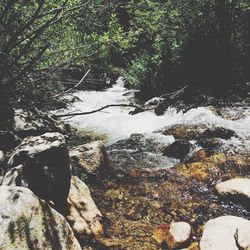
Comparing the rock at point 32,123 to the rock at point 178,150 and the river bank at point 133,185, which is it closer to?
the river bank at point 133,185

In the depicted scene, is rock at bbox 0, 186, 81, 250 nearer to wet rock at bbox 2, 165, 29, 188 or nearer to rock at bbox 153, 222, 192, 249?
wet rock at bbox 2, 165, 29, 188

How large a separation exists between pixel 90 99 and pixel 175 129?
24.9 ft

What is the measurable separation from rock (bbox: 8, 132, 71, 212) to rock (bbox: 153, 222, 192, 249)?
144 centimetres

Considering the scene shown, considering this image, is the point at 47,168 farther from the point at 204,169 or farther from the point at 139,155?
the point at 139,155

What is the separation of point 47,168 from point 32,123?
156 inches

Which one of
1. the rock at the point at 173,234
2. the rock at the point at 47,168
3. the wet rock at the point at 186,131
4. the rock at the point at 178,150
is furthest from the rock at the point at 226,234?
the wet rock at the point at 186,131

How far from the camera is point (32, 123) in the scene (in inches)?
331

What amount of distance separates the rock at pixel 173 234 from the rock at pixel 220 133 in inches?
167

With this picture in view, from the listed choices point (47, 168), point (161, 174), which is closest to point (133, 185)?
point (161, 174)

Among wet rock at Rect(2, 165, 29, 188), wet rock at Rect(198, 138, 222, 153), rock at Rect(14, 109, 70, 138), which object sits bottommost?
wet rock at Rect(198, 138, 222, 153)

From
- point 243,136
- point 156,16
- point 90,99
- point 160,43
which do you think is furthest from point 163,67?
point 243,136

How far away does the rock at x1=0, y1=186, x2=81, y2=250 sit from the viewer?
3.06 metres

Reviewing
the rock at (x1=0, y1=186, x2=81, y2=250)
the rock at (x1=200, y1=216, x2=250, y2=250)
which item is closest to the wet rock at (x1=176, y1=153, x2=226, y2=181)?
the rock at (x1=200, y1=216, x2=250, y2=250)

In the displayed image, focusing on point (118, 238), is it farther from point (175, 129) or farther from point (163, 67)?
point (163, 67)
